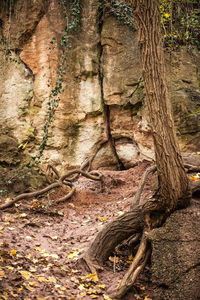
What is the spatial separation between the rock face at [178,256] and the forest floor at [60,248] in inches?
11.4

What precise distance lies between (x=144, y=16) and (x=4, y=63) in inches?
218

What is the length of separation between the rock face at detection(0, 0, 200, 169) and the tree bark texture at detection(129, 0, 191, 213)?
3786 mm

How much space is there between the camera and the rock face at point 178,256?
115 inches

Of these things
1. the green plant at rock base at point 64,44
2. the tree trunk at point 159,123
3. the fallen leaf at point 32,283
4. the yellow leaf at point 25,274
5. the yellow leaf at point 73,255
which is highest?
→ the green plant at rock base at point 64,44

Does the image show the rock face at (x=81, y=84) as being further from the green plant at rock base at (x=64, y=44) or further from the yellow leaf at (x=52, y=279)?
the yellow leaf at (x=52, y=279)

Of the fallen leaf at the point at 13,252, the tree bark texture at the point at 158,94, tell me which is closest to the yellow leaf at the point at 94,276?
the fallen leaf at the point at 13,252

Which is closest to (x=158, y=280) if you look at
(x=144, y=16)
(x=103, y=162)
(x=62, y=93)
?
(x=144, y=16)

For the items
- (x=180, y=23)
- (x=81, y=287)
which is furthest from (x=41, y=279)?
(x=180, y=23)

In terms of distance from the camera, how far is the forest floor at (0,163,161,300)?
9.50 feet

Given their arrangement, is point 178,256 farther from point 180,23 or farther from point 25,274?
point 180,23

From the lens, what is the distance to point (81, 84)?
7410 mm

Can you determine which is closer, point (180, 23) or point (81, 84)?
point (81, 84)

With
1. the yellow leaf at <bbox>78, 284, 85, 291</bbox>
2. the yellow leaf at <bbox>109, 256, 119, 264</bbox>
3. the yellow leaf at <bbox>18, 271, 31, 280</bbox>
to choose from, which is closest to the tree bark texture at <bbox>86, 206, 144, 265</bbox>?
the yellow leaf at <bbox>109, 256, 119, 264</bbox>

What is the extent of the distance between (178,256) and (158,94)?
191 cm
